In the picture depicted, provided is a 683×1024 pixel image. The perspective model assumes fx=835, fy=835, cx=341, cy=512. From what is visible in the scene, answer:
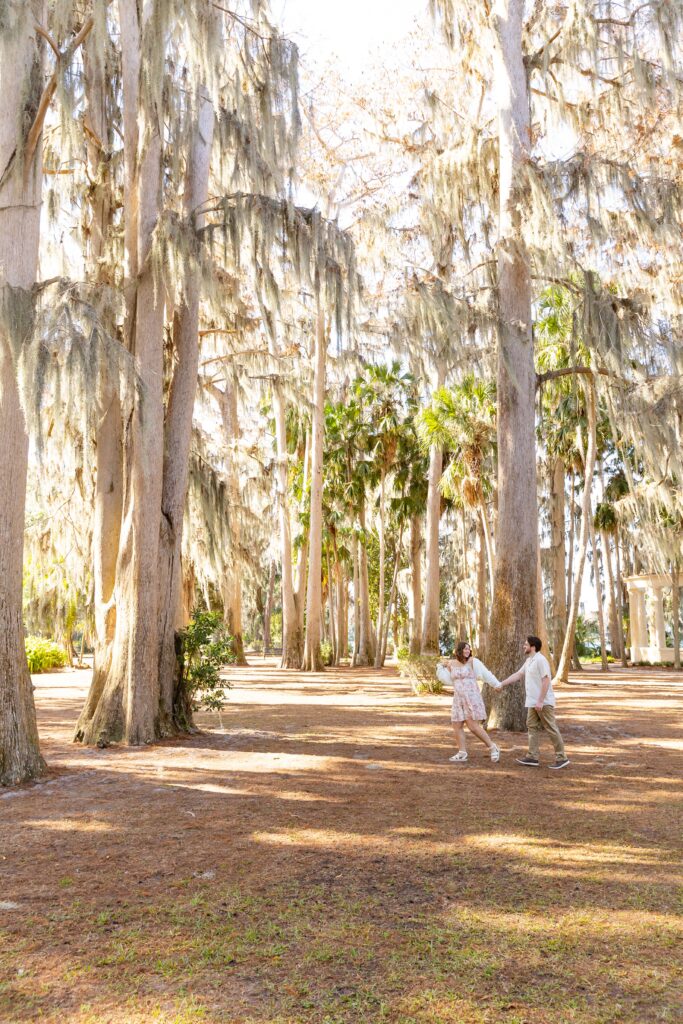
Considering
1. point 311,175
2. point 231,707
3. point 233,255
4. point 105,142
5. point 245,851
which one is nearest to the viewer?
point 245,851

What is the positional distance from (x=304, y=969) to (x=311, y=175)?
19539 millimetres

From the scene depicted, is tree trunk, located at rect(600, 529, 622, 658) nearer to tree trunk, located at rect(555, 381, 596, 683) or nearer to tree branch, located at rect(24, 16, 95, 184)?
tree trunk, located at rect(555, 381, 596, 683)

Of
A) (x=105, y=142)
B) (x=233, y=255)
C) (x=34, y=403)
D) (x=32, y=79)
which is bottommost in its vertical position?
(x=34, y=403)

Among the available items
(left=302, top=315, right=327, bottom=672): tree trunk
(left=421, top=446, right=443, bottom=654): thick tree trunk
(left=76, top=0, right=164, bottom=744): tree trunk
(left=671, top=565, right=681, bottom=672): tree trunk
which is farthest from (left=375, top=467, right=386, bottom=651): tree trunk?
(left=76, top=0, right=164, bottom=744): tree trunk

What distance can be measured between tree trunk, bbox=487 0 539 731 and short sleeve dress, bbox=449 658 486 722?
2.19 metres

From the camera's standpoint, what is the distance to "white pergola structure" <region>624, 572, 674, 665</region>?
95.8 ft

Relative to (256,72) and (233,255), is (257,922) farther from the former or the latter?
(256,72)

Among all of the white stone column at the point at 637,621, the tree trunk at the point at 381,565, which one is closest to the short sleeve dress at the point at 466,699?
the tree trunk at the point at 381,565

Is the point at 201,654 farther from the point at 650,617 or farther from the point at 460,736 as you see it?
the point at 650,617

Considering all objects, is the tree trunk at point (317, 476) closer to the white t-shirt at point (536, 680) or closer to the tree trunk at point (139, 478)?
the tree trunk at point (139, 478)

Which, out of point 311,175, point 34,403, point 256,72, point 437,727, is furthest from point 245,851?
point 311,175

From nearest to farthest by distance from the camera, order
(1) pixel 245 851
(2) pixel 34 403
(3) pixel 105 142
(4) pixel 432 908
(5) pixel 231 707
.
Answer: (4) pixel 432 908, (1) pixel 245 851, (2) pixel 34 403, (3) pixel 105 142, (5) pixel 231 707

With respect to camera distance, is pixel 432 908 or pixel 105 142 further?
pixel 105 142

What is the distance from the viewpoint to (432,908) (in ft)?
13.3
